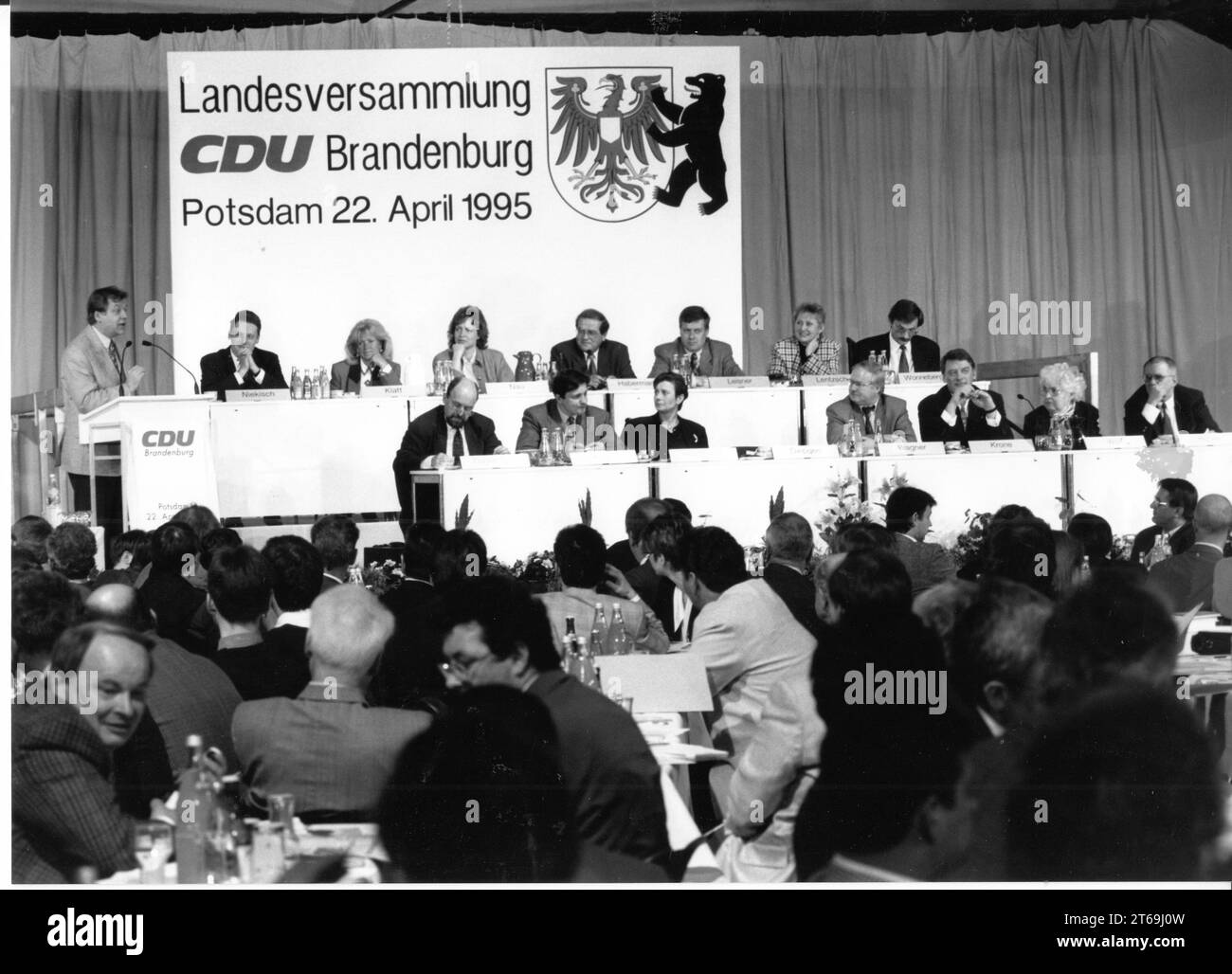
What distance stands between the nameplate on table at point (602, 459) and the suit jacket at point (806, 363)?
5.70ft

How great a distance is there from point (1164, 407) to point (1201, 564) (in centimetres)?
224

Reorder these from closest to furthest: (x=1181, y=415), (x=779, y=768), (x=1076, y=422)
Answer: (x=779, y=768), (x=1076, y=422), (x=1181, y=415)

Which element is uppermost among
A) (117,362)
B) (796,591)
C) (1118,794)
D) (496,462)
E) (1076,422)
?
(117,362)

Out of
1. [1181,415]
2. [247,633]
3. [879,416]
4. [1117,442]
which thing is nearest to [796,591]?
[247,633]

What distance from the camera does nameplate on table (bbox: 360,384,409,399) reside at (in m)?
6.93

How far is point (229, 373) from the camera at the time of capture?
7312 mm

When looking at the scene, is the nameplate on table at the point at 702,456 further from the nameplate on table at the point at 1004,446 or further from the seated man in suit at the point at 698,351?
the seated man in suit at the point at 698,351

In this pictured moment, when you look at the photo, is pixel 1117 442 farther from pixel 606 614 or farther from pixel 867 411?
pixel 606 614

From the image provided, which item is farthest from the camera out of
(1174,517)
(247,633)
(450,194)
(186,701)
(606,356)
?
(450,194)

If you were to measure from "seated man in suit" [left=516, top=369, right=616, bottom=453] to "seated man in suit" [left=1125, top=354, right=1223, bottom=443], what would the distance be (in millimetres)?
2319

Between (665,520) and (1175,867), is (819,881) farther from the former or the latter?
(665,520)

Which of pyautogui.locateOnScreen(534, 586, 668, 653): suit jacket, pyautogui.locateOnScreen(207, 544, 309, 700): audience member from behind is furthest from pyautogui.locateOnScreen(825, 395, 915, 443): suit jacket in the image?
pyautogui.locateOnScreen(207, 544, 309, 700): audience member from behind

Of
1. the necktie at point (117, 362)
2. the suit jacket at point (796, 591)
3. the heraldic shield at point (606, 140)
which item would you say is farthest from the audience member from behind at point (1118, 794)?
the heraldic shield at point (606, 140)
